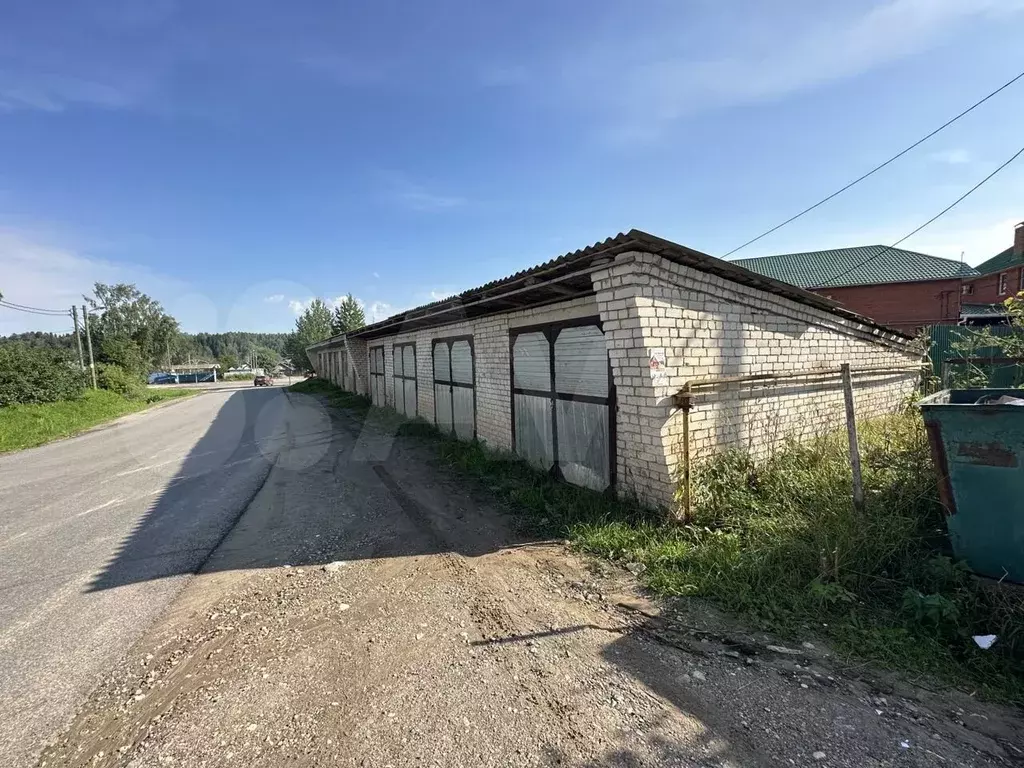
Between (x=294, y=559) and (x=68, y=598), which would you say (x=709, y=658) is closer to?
(x=294, y=559)

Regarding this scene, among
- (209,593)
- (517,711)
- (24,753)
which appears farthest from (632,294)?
(24,753)

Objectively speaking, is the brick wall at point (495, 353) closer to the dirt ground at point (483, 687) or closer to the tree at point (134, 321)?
the dirt ground at point (483, 687)

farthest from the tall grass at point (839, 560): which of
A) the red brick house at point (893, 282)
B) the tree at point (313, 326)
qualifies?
the tree at point (313, 326)

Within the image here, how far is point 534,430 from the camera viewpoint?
659cm

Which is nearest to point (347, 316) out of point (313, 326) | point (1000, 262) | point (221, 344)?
point (313, 326)

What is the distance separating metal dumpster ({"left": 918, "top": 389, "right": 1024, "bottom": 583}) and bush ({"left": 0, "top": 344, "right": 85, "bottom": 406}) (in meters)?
24.1

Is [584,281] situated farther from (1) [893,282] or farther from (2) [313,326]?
(2) [313,326]

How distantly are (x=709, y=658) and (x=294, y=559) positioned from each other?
359cm

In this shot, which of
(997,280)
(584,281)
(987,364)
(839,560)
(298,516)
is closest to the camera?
(839,560)

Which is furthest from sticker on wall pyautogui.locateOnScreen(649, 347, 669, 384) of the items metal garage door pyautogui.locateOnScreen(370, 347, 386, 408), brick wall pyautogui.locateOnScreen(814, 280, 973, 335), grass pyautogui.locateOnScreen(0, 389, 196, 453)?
brick wall pyautogui.locateOnScreen(814, 280, 973, 335)

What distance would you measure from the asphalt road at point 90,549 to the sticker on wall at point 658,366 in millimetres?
4527

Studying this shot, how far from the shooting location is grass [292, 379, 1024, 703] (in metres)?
2.55

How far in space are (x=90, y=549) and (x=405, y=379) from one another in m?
8.42

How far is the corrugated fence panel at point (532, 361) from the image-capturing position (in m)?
6.22
